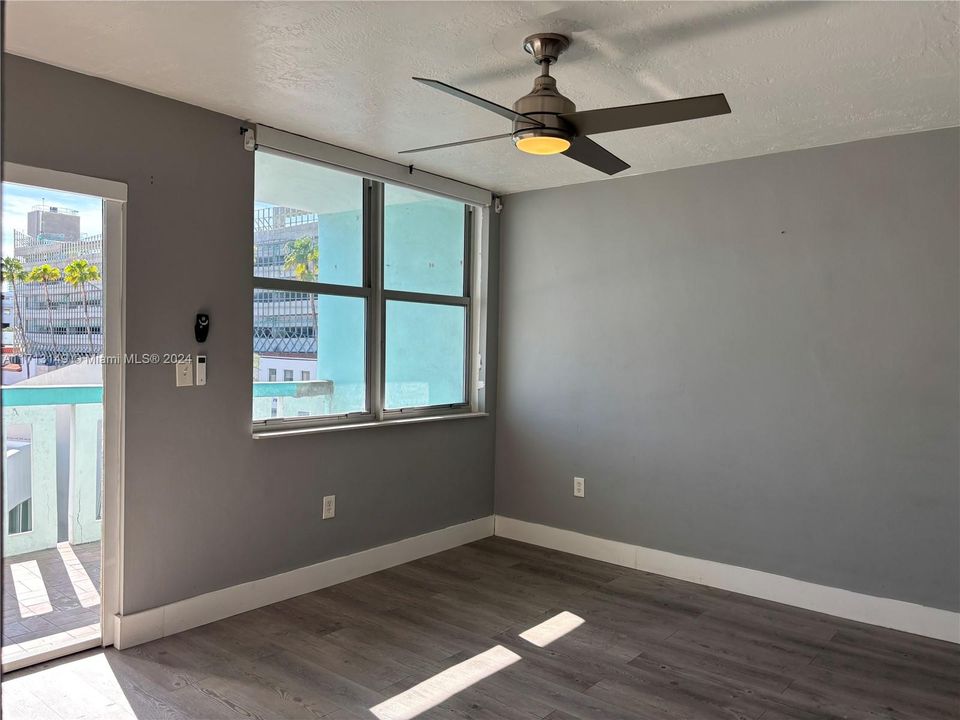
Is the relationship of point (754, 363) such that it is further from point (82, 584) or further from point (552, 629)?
point (82, 584)

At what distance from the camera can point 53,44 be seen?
2.47 metres

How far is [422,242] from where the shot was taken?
14.2 ft

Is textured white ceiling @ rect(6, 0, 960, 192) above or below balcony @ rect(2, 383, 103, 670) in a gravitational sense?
above

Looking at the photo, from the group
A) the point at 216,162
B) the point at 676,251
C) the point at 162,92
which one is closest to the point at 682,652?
the point at 676,251

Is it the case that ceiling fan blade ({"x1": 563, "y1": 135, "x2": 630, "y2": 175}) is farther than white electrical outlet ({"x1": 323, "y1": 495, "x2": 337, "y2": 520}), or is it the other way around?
white electrical outlet ({"x1": 323, "y1": 495, "x2": 337, "y2": 520})

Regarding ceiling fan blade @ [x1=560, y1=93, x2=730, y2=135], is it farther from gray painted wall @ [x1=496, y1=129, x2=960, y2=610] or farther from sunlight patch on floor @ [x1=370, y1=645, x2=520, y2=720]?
sunlight patch on floor @ [x1=370, y1=645, x2=520, y2=720]

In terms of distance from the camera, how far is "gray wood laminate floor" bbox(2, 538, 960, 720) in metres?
2.55

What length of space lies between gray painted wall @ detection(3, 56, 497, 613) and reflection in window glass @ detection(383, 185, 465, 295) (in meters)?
0.96

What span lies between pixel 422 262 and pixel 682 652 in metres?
2.58

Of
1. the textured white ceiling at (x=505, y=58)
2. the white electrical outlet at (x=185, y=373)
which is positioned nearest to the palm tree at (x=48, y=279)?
the white electrical outlet at (x=185, y=373)

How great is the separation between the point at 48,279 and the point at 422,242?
82.8 inches

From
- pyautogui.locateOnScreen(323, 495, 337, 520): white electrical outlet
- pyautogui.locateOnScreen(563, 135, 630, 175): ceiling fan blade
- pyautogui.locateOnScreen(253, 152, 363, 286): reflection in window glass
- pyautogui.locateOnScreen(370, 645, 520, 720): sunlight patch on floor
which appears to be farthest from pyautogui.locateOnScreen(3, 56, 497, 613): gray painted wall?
pyautogui.locateOnScreen(563, 135, 630, 175): ceiling fan blade

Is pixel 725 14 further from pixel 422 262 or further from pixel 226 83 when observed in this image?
pixel 422 262

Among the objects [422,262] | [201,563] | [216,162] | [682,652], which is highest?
[216,162]
